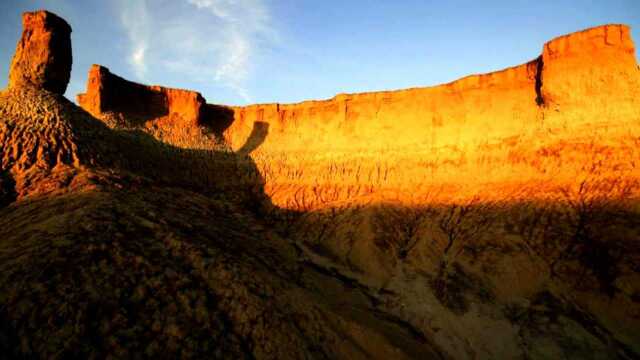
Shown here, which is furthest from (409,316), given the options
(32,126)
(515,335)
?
(32,126)

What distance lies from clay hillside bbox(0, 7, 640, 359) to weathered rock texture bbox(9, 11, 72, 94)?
9cm

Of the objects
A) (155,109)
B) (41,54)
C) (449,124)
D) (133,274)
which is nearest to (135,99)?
(155,109)

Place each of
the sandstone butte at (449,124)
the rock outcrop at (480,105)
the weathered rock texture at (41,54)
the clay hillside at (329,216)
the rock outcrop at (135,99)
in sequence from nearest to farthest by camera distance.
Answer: the clay hillside at (329,216) → the weathered rock texture at (41,54) → the sandstone butte at (449,124) → the rock outcrop at (480,105) → the rock outcrop at (135,99)

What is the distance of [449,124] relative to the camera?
82.0ft

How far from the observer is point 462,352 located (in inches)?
546

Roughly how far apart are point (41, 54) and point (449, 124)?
22674 mm

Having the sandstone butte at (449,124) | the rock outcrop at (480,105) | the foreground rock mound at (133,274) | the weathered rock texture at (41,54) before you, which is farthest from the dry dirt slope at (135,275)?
the rock outcrop at (480,105)

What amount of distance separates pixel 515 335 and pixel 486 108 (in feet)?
48.1

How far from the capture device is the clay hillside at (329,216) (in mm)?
8066

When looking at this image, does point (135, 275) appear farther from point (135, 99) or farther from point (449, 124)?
point (135, 99)

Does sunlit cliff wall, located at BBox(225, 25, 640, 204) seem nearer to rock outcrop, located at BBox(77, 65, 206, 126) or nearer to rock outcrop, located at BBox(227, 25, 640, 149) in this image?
rock outcrop, located at BBox(227, 25, 640, 149)

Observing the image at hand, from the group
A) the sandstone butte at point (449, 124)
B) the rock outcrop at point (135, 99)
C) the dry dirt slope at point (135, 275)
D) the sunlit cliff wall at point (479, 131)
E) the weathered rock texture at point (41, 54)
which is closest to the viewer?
the dry dirt slope at point (135, 275)

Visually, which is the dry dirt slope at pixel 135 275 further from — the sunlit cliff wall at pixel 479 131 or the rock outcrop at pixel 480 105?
the rock outcrop at pixel 480 105

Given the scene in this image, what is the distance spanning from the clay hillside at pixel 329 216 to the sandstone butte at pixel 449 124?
0.11m
